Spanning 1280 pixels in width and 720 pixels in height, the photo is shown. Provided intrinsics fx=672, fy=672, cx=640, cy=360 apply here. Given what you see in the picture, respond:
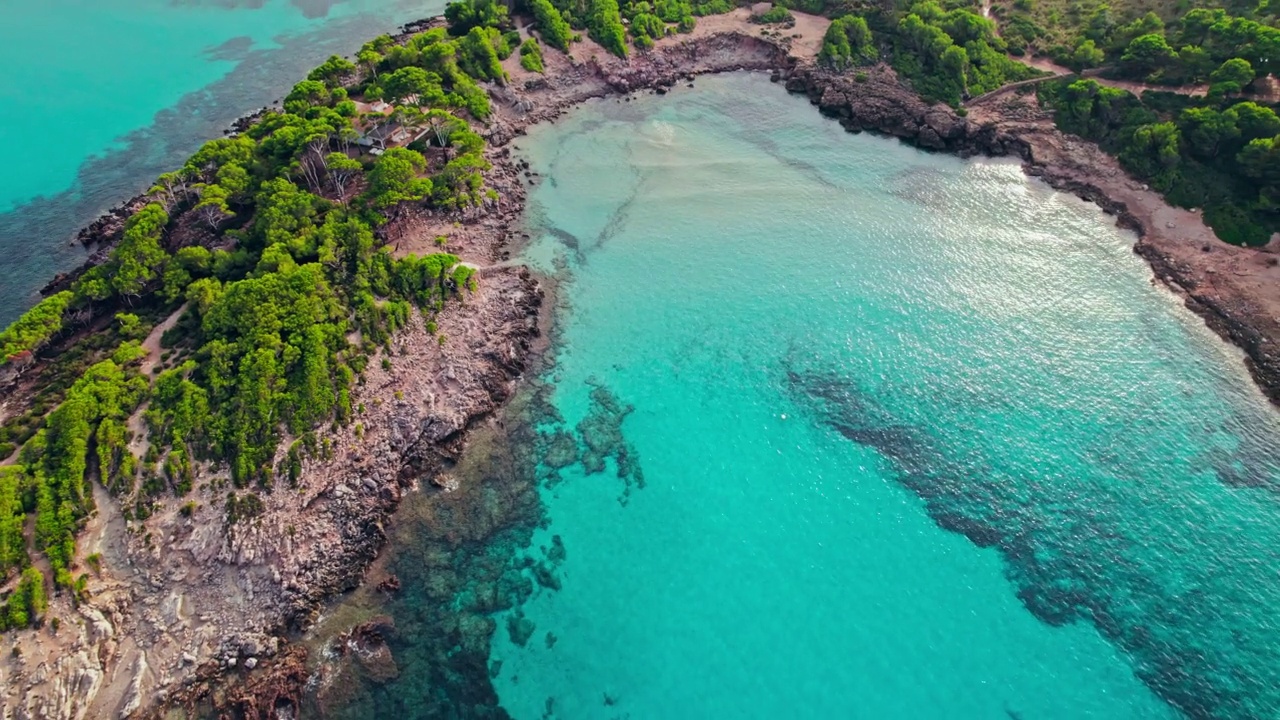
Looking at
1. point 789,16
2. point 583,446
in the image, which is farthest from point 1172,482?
point 789,16

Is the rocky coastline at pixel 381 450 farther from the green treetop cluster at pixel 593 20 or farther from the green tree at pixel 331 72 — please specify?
the green tree at pixel 331 72

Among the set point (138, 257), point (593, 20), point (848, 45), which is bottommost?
point (138, 257)

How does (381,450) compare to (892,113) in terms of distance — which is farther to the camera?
(892,113)

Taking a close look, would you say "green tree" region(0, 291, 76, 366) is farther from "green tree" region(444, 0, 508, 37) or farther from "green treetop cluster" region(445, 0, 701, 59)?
"green tree" region(444, 0, 508, 37)

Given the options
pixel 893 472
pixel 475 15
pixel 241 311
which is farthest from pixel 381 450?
pixel 475 15

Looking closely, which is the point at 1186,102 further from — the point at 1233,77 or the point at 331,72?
the point at 331,72

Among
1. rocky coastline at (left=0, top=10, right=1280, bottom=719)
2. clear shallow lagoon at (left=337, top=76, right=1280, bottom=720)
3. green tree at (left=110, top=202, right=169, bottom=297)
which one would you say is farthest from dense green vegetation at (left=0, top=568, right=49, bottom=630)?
green tree at (left=110, top=202, right=169, bottom=297)
